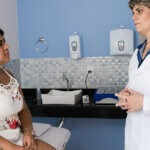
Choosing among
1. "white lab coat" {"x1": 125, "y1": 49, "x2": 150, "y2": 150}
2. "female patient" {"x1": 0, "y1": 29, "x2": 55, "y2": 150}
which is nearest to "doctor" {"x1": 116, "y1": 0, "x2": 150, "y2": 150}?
"white lab coat" {"x1": 125, "y1": 49, "x2": 150, "y2": 150}

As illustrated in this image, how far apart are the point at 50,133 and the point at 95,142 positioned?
3.46 feet

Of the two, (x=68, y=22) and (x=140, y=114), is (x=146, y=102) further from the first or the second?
(x=68, y=22)

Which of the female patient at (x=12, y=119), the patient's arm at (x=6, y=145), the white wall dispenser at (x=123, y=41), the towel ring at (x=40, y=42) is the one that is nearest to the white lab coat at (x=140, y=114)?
the female patient at (x=12, y=119)

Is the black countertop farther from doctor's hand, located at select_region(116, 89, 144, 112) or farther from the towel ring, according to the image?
doctor's hand, located at select_region(116, 89, 144, 112)

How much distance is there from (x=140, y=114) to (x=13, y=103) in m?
0.75

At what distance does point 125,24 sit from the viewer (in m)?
2.80

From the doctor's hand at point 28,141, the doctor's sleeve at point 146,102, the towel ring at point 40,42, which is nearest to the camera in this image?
the doctor's sleeve at point 146,102

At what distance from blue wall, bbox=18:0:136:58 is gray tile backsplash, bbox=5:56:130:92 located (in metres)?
0.08

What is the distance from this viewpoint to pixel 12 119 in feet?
5.70

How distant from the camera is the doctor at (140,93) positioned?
146 centimetres

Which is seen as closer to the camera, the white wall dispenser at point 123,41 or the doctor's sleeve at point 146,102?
the doctor's sleeve at point 146,102

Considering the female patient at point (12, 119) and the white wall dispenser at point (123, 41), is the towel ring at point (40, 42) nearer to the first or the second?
the white wall dispenser at point (123, 41)

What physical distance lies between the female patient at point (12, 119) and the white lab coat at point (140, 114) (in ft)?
1.85

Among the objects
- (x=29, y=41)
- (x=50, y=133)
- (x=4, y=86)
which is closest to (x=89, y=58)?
(x=29, y=41)
